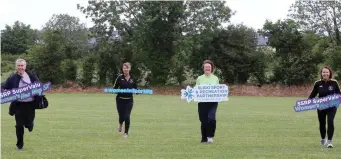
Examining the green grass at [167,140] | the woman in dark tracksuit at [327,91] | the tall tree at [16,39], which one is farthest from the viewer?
the tall tree at [16,39]

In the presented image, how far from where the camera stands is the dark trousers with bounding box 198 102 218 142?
13.3 metres

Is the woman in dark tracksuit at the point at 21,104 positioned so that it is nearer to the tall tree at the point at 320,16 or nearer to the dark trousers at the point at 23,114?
the dark trousers at the point at 23,114

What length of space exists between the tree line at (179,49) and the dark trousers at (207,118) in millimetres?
37949

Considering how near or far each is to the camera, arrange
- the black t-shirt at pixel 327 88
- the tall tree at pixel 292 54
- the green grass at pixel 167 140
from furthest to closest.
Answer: the tall tree at pixel 292 54, the black t-shirt at pixel 327 88, the green grass at pixel 167 140

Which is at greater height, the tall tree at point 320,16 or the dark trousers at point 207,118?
the tall tree at point 320,16

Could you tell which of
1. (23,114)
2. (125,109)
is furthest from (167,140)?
(23,114)

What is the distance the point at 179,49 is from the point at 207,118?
40.2m

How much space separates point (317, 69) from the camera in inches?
2026

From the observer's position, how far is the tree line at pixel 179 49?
51812mm

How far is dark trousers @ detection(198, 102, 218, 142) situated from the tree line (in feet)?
125

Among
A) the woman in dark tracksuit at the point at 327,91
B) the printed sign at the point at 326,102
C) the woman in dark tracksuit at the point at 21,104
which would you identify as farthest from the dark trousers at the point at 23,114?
the woman in dark tracksuit at the point at 327,91

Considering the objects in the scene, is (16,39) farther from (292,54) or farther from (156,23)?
(292,54)

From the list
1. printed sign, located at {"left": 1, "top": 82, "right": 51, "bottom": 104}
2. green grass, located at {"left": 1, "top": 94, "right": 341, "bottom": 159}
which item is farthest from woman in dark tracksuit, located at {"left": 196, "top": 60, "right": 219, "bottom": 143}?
printed sign, located at {"left": 1, "top": 82, "right": 51, "bottom": 104}

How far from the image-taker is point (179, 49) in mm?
53406
